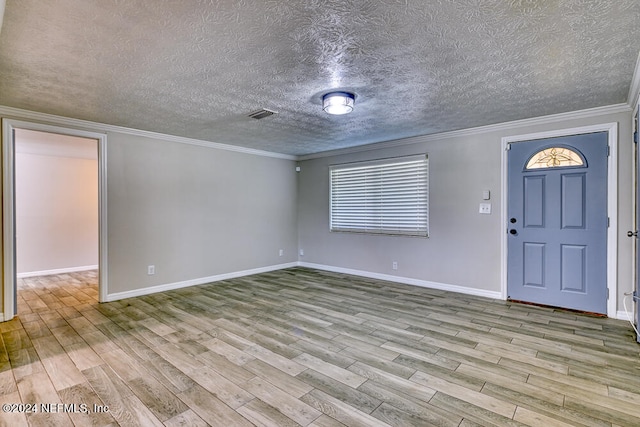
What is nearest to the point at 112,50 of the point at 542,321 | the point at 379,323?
the point at 379,323

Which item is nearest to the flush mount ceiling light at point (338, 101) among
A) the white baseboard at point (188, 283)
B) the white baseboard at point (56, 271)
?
the white baseboard at point (188, 283)

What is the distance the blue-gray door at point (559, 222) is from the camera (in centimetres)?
357

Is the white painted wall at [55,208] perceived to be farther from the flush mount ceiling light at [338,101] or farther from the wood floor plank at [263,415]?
the wood floor plank at [263,415]

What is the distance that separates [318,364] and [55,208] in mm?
6793

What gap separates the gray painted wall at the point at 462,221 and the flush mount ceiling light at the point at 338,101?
2258mm

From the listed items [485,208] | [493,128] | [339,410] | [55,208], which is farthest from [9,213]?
[493,128]

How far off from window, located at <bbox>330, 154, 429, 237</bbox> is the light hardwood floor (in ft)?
4.95

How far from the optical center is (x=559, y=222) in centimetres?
380

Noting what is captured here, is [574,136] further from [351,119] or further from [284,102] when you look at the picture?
[284,102]

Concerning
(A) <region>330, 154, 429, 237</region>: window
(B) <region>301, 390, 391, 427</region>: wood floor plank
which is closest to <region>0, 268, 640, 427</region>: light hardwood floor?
(B) <region>301, 390, 391, 427</region>: wood floor plank

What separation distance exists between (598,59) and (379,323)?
2952mm

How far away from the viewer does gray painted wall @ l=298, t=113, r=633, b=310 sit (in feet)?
11.3

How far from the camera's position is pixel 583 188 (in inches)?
144

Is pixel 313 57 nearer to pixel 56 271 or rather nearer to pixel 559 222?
pixel 559 222
